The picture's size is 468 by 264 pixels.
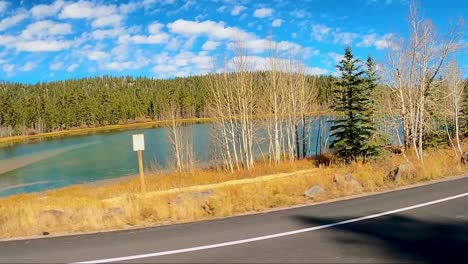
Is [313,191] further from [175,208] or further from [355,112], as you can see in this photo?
[355,112]

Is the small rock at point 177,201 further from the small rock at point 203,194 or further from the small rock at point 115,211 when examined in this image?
the small rock at point 115,211

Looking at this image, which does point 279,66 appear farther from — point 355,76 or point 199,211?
point 199,211

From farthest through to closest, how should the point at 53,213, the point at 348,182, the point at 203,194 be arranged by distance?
the point at 348,182, the point at 203,194, the point at 53,213

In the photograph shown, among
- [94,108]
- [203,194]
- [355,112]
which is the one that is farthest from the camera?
[94,108]

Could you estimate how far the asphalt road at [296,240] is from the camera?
17.0ft

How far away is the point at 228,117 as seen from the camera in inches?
1480

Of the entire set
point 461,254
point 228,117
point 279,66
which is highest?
point 279,66

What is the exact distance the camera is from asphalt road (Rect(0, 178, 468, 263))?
5.19 m

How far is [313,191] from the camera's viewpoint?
1019 centimetres

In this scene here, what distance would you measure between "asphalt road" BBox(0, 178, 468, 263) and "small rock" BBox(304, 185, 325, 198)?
1.73 m

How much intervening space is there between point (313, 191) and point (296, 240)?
4.44 m

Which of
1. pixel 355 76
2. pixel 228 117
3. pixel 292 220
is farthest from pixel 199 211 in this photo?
pixel 228 117

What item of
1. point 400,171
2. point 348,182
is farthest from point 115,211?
point 400,171

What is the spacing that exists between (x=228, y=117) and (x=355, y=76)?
1480 centimetres
